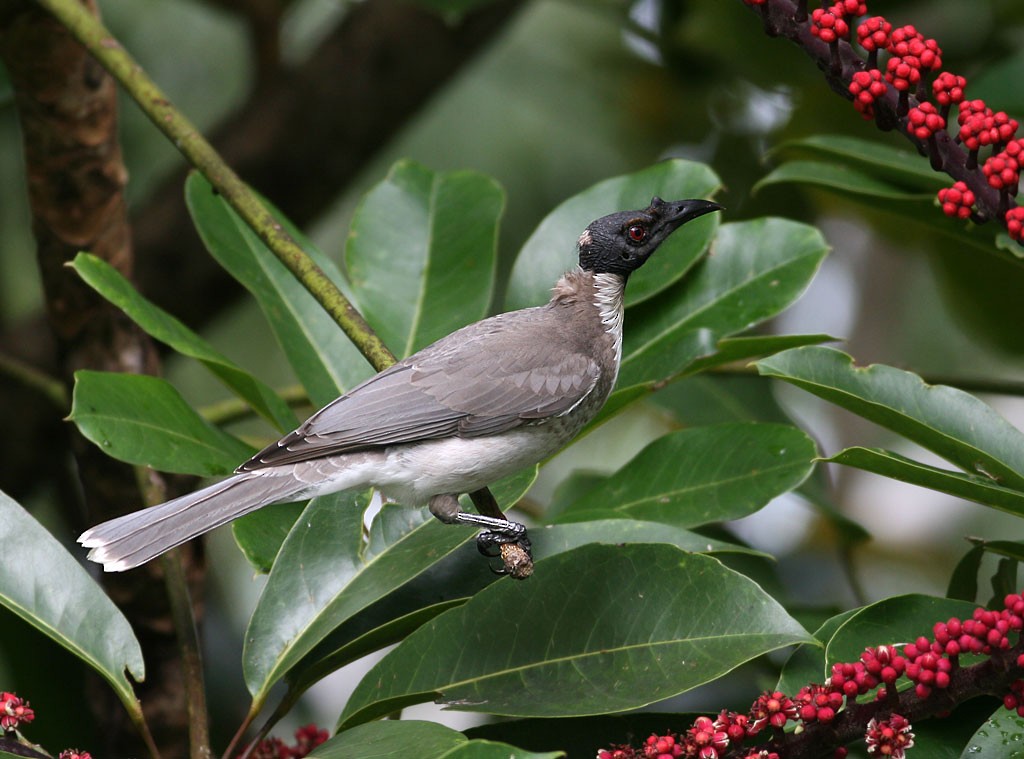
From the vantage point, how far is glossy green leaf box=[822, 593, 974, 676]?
201 cm

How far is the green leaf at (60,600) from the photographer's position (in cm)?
212

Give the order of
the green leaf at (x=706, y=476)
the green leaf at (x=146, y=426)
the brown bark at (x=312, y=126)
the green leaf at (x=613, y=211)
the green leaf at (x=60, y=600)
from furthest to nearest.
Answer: the brown bark at (x=312, y=126) → the green leaf at (x=613, y=211) → the green leaf at (x=706, y=476) → the green leaf at (x=146, y=426) → the green leaf at (x=60, y=600)

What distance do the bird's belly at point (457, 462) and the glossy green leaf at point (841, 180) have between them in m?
0.90

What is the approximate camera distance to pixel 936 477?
198 centimetres

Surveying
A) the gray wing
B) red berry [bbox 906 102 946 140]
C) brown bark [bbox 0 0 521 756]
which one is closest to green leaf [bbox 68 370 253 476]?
the gray wing

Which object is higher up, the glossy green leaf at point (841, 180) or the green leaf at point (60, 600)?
the green leaf at point (60, 600)

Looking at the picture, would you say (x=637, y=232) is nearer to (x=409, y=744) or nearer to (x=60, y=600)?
(x=409, y=744)

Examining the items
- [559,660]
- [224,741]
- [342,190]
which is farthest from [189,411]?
[342,190]

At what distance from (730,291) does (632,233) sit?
12.9 inches

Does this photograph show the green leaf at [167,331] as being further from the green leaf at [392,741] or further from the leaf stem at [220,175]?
the green leaf at [392,741]

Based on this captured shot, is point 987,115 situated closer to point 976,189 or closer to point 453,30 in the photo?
point 976,189

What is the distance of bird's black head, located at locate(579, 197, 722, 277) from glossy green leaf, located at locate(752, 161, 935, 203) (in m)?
0.29

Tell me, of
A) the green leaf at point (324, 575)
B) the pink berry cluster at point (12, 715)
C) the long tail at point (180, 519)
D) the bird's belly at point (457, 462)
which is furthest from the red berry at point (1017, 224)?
the pink berry cluster at point (12, 715)

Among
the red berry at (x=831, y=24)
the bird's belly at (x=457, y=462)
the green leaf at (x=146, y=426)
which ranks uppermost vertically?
the green leaf at (x=146, y=426)
